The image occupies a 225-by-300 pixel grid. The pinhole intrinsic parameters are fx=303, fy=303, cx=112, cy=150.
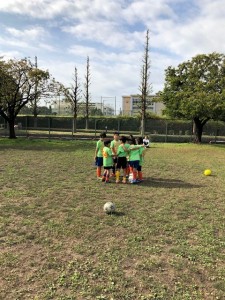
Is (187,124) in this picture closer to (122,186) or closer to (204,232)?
(122,186)

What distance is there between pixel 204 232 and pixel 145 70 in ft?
97.1

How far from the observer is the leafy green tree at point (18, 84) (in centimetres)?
2255

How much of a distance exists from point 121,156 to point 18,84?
55.0 feet

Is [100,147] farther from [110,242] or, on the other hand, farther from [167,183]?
[110,242]

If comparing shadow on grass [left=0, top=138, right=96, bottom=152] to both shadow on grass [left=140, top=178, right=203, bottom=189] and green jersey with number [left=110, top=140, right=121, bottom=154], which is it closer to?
green jersey with number [left=110, top=140, right=121, bottom=154]

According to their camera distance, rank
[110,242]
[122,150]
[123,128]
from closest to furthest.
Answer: [110,242]
[122,150]
[123,128]

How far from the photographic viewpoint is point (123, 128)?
37.2 m

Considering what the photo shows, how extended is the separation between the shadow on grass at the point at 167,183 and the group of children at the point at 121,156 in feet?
1.17

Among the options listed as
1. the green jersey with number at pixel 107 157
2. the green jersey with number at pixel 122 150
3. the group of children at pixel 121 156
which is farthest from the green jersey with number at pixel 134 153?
the green jersey with number at pixel 107 157

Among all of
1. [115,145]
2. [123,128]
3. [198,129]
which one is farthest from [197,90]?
[115,145]

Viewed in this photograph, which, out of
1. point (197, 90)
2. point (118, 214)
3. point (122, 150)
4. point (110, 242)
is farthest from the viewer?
point (197, 90)

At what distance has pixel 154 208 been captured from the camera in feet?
21.6

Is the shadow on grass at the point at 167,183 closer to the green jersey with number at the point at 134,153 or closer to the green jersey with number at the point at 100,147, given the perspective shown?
the green jersey with number at the point at 134,153

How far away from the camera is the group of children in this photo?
913 cm
